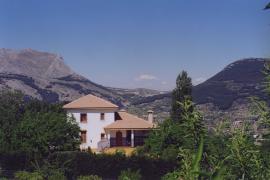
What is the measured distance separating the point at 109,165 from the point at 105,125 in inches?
906

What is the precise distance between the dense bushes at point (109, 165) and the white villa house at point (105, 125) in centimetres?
1836

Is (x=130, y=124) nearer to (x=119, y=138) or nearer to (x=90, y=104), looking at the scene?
(x=119, y=138)

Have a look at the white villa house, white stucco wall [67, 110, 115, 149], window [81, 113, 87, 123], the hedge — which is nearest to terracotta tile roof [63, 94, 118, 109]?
the white villa house

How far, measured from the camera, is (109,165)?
1451 inches

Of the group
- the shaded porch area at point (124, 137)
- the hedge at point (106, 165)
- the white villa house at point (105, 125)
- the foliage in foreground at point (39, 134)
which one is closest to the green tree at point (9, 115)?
the foliage in foreground at point (39, 134)

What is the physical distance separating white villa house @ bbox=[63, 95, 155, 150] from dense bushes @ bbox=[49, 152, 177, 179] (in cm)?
1836

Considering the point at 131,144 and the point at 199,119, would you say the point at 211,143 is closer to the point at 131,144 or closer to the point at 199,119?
the point at 199,119

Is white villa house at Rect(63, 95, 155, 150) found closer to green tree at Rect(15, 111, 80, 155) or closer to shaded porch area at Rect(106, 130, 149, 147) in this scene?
shaded porch area at Rect(106, 130, 149, 147)

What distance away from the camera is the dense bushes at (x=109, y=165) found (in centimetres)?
3584

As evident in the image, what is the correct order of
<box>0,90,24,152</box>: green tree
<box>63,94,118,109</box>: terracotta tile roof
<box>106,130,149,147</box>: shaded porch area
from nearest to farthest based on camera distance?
<box>0,90,24,152</box>: green tree → <box>106,130,149,147</box>: shaded porch area → <box>63,94,118,109</box>: terracotta tile roof

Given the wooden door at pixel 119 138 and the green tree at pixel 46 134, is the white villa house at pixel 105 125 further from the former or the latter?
the green tree at pixel 46 134

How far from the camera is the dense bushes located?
3584 cm

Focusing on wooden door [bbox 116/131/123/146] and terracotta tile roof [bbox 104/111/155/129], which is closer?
terracotta tile roof [bbox 104/111/155/129]

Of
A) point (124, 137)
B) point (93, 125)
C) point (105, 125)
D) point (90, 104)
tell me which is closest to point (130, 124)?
point (124, 137)
